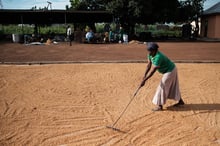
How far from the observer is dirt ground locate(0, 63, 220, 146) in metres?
3.80

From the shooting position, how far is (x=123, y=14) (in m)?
23.6

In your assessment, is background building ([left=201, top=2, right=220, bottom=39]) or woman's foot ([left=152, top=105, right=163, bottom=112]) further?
background building ([left=201, top=2, right=220, bottom=39])

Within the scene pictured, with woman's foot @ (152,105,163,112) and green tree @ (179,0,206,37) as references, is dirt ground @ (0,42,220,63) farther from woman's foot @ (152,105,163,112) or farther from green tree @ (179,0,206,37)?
green tree @ (179,0,206,37)

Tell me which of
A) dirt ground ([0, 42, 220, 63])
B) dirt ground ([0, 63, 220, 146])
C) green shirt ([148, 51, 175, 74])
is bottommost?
dirt ground ([0, 63, 220, 146])

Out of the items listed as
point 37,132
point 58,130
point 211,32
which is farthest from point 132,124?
point 211,32

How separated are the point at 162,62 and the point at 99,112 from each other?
1652 millimetres

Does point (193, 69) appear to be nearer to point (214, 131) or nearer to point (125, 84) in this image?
point (125, 84)

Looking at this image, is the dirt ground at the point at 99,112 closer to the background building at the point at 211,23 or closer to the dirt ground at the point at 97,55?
the dirt ground at the point at 97,55

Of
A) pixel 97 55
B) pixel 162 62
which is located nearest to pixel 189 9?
pixel 97 55

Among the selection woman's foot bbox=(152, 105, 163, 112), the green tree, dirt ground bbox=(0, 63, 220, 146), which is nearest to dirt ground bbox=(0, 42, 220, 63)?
dirt ground bbox=(0, 63, 220, 146)

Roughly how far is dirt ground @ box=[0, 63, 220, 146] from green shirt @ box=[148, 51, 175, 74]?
91 cm

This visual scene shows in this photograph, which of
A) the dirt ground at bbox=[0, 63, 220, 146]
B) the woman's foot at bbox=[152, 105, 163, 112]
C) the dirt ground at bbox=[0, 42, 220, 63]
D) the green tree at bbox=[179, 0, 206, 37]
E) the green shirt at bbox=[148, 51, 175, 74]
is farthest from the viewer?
the green tree at bbox=[179, 0, 206, 37]

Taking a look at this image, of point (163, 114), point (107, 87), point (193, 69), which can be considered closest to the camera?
point (163, 114)

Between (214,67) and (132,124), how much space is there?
6.47 metres
